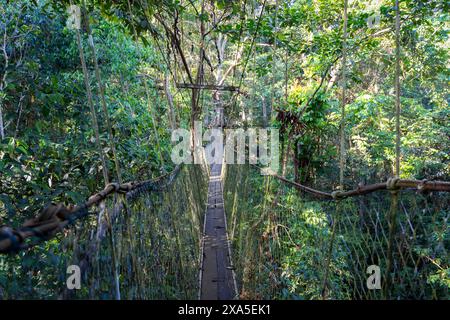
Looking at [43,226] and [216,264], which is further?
[216,264]

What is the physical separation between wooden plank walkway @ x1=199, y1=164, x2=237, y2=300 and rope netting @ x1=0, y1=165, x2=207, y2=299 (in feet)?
1.14

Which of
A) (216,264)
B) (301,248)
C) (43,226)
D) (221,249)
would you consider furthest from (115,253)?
(221,249)

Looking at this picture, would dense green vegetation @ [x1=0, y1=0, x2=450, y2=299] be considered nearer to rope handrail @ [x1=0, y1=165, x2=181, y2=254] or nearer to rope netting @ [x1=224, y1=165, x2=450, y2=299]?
rope netting @ [x1=224, y1=165, x2=450, y2=299]

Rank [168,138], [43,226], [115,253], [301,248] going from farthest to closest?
[168,138]
[301,248]
[115,253]
[43,226]

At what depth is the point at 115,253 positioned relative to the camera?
913 mm

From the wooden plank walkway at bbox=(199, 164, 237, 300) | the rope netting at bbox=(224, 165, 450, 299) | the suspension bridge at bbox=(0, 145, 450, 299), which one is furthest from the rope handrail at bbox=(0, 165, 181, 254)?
the wooden plank walkway at bbox=(199, 164, 237, 300)

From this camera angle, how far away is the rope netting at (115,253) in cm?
75

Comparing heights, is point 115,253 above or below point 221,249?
above

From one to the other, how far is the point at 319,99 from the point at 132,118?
1.99 meters

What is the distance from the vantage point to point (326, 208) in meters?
1.55

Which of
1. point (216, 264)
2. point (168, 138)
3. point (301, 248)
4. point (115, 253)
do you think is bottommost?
point (216, 264)

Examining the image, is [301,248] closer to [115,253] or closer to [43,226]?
[115,253]

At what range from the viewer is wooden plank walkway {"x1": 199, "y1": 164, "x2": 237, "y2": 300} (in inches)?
88.0

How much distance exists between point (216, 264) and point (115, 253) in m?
1.91
